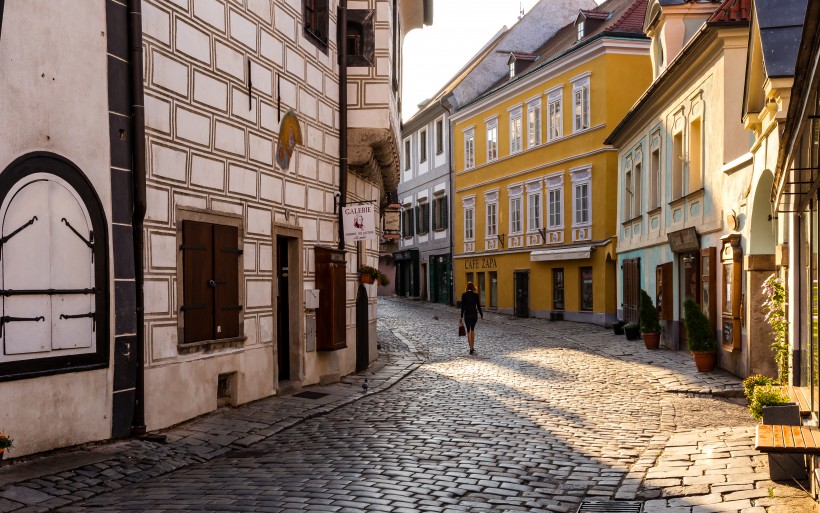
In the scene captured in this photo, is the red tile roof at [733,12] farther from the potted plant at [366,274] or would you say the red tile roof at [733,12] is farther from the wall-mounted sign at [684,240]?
the potted plant at [366,274]

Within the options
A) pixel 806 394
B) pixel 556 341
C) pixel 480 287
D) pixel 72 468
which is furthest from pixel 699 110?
pixel 480 287

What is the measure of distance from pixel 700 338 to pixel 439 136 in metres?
32.1

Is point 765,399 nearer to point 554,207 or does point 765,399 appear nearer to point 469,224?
point 554,207

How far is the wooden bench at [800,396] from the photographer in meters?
7.82

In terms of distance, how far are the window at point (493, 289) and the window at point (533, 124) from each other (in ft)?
21.4

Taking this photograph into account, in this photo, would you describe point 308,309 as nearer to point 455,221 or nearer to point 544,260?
point 544,260

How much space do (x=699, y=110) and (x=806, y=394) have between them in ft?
38.6

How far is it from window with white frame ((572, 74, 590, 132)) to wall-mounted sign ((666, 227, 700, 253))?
504 inches

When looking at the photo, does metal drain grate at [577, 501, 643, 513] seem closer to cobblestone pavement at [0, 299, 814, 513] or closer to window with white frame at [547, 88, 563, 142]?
cobblestone pavement at [0, 299, 814, 513]

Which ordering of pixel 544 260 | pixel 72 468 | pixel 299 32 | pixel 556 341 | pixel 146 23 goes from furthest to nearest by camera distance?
pixel 544 260 < pixel 556 341 < pixel 299 32 < pixel 146 23 < pixel 72 468

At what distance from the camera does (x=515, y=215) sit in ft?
128

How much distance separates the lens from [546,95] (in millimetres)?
35969

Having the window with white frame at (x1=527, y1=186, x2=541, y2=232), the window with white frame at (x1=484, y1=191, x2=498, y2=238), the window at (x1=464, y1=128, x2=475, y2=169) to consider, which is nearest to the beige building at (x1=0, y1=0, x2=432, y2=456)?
the window with white frame at (x1=527, y1=186, x2=541, y2=232)

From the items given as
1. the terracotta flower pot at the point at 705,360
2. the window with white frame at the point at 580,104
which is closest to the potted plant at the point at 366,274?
the terracotta flower pot at the point at 705,360
